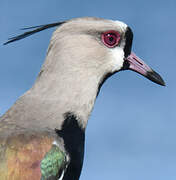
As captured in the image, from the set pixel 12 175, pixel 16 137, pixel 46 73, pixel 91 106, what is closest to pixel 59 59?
pixel 46 73

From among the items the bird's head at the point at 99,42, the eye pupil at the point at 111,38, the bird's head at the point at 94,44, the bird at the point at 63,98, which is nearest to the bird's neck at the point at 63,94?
the bird at the point at 63,98

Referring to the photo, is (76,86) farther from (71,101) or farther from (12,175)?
(12,175)

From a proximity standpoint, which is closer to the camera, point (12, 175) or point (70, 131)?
point (12, 175)

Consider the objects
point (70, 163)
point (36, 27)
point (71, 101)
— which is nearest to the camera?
point (70, 163)

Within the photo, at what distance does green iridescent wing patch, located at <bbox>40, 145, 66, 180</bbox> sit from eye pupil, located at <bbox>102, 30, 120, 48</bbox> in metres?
2.27

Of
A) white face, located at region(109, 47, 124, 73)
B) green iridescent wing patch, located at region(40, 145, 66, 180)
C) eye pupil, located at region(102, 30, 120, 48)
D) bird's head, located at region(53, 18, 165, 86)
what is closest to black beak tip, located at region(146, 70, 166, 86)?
bird's head, located at region(53, 18, 165, 86)

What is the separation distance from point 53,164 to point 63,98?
3.98 ft

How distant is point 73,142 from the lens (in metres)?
7.29

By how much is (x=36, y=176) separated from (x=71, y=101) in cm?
152

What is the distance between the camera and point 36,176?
6.61m

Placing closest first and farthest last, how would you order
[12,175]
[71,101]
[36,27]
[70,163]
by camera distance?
[12,175], [70,163], [71,101], [36,27]

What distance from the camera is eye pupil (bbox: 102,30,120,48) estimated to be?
27.6 feet

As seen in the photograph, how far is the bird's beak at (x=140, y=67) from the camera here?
8852mm

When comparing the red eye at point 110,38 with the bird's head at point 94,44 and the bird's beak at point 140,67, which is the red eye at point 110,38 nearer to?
the bird's head at point 94,44
